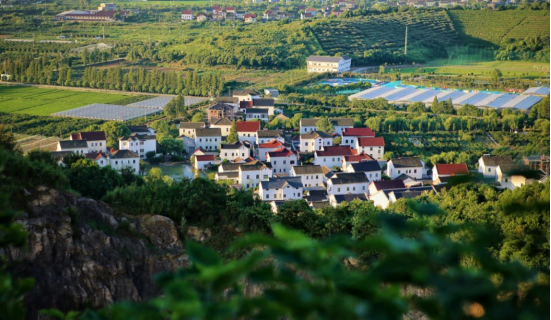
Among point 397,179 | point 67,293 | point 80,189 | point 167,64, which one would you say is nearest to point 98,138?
point 397,179

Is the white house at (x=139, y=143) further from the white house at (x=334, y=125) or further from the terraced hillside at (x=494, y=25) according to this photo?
the terraced hillside at (x=494, y=25)

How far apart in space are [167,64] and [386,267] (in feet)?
67.7

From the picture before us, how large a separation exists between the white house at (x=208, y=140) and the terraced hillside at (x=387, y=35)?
36.5 ft

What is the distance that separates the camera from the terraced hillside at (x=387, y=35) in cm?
2317

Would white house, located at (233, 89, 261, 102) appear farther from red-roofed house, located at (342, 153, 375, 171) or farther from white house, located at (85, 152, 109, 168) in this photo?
white house, located at (85, 152, 109, 168)

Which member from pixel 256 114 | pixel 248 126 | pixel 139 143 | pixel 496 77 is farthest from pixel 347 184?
pixel 496 77

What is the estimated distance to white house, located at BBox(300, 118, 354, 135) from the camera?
12883 mm

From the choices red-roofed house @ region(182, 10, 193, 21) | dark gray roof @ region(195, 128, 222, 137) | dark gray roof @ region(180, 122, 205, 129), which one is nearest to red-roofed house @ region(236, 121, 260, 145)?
dark gray roof @ region(195, 128, 222, 137)

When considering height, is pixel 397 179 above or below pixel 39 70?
below

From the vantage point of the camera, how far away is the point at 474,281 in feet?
3.69

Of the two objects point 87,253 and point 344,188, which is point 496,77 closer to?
point 344,188

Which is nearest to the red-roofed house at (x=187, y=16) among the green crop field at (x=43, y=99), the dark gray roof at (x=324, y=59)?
the dark gray roof at (x=324, y=59)

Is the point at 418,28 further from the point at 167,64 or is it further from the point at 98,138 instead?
the point at 98,138

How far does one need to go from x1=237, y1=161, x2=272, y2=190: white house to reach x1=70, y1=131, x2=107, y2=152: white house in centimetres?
260
